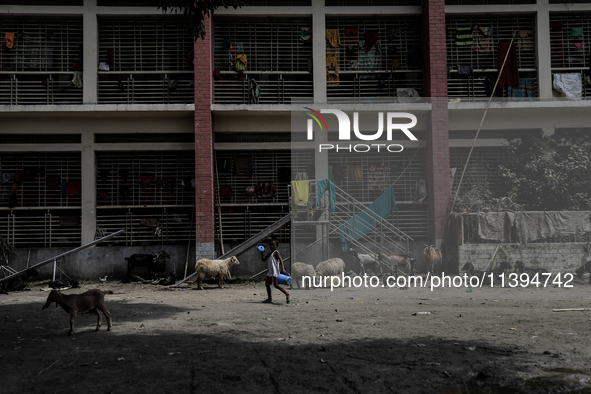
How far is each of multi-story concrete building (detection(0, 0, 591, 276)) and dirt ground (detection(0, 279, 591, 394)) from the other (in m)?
5.52

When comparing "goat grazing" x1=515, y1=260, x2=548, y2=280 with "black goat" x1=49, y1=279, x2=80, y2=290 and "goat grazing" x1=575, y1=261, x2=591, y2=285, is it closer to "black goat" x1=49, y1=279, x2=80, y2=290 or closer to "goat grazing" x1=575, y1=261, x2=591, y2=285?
"goat grazing" x1=575, y1=261, x2=591, y2=285

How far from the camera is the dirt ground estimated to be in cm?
459

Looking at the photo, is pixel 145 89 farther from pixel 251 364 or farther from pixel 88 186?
pixel 251 364

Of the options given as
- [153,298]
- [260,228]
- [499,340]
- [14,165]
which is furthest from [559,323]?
[14,165]

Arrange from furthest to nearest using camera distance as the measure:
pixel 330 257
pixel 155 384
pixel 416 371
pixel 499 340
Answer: pixel 330 257, pixel 499 340, pixel 416 371, pixel 155 384

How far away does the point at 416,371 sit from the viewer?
16.2 feet

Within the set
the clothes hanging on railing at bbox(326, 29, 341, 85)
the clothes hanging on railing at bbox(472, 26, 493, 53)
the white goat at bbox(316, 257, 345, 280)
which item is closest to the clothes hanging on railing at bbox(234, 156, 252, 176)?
the clothes hanging on railing at bbox(326, 29, 341, 85)

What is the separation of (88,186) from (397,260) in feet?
31.5

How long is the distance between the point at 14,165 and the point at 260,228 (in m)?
7.99

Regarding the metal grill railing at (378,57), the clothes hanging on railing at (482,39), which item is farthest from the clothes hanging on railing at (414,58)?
the clothes hanging on railing at (482,39)

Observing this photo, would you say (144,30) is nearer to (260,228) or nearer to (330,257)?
(260,228)

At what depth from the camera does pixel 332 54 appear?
15734 millimetres

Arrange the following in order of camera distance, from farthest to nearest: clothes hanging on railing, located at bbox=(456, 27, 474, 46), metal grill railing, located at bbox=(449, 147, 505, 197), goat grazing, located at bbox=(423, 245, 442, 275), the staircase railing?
clothes hanging on railing, located at bbox=(456, 27, 474, 46), metal grill railing, located at bbox=(449, 147, 505, 197), goat grazing, located at bbox=(423, 245, 442, 275), the staircase railing

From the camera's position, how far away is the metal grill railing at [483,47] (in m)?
15.8
